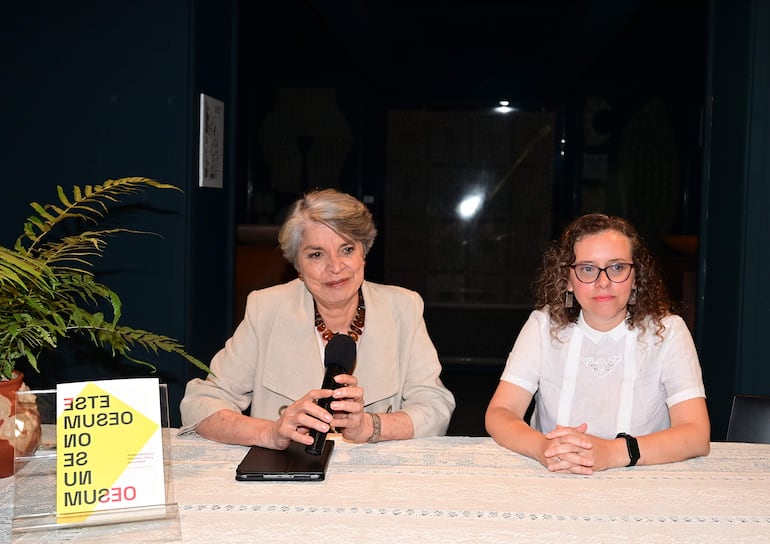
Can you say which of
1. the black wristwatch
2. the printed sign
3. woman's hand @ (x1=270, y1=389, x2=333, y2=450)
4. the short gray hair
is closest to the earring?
the black wristwatch

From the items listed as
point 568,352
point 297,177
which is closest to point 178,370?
point 568,352

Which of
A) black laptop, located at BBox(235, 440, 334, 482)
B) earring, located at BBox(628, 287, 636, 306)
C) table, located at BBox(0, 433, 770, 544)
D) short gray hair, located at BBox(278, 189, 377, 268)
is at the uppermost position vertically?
short gray hair, located at BBox(278, 189, 377, 268)

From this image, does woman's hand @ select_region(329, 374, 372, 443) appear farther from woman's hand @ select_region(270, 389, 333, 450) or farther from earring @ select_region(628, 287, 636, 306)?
earring @ select_region(628, 287, 636, 306)

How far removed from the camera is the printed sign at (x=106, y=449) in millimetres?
1446

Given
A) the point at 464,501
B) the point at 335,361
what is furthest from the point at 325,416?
the point at 464,501

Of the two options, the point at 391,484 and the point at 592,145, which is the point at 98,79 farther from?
the point at 592,145

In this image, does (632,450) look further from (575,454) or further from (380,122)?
(380,122)

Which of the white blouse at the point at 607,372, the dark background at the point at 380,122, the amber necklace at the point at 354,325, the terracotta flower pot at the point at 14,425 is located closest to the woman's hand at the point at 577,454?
the white blouse at the point at 607,372

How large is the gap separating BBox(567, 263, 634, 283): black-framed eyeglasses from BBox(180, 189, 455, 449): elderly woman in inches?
19.7

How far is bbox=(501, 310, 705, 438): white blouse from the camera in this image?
224 cm

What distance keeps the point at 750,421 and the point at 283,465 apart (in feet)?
4.31

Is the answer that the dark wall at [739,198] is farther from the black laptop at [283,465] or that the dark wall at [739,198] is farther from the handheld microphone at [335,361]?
the black laptop at [283,465]

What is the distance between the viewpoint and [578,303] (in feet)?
7.70

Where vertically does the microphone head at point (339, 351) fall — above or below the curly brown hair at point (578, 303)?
below
